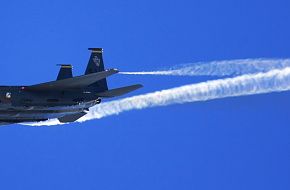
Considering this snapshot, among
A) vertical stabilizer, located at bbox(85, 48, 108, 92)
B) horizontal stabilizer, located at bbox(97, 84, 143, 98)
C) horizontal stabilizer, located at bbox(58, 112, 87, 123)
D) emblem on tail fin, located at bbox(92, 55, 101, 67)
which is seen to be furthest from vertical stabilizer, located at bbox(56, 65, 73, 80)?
horizontal stabilizer, located at bbox(58, 112, 87, 123)

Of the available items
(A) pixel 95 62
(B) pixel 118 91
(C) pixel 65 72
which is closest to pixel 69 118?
(C) pixel 65 72

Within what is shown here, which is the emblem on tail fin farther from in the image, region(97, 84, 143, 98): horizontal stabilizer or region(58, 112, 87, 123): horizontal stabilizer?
region(58, 112, 87, 123): horizontal stabilizer

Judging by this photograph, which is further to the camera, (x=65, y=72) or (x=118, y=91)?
(x=65, y=72)

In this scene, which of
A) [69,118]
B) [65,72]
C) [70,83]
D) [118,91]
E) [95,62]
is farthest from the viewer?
[69,118]

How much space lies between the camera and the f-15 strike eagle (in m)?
54.6

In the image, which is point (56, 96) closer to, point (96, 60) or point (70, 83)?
point (70, 83)

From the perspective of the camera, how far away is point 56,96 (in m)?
55.7

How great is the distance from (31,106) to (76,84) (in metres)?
2.91

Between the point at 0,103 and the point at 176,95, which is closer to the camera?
the point at 0,103

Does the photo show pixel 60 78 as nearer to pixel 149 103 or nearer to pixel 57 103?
pixel 57 103

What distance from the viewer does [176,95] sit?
58.4 meters

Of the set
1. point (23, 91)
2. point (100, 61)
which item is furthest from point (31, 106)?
point (100, 61)

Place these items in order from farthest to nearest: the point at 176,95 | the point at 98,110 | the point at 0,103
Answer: the point at 98,110 < the point at 176,95 < the point at 0,103

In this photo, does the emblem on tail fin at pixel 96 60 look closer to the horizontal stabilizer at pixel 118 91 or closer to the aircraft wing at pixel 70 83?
the horizontal stabilizer at pixel 118 91
